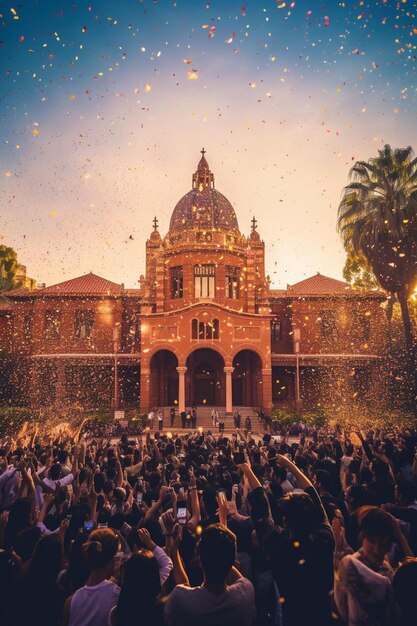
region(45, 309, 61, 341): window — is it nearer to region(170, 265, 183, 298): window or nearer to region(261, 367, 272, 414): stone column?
region(170, 265, 183, 298): window

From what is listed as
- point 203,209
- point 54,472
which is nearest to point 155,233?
point 203,209

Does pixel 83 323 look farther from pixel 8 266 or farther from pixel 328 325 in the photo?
pixel 328 325

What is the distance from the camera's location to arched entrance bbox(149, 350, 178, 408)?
A: 39094mm

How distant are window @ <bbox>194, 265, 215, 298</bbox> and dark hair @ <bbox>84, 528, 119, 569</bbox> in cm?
3612

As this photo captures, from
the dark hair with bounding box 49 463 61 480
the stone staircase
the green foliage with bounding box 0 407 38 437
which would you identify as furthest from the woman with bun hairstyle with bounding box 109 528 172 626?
the stone staircase

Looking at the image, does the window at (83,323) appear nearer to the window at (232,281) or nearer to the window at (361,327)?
the window at (232,281)

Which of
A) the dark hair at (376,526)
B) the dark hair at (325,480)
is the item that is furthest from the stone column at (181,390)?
the dark hair at (376,526)

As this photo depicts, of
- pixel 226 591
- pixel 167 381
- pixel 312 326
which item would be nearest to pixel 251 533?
pixel 226 591

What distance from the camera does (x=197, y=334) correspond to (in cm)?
3603

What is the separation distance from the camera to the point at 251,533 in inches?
182

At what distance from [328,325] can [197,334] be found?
13.2 m

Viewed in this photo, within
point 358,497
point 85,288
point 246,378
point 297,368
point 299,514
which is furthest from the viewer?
point 85,288

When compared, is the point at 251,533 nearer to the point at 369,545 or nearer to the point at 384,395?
the point at 369,545

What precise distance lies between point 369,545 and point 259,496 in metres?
1.51
